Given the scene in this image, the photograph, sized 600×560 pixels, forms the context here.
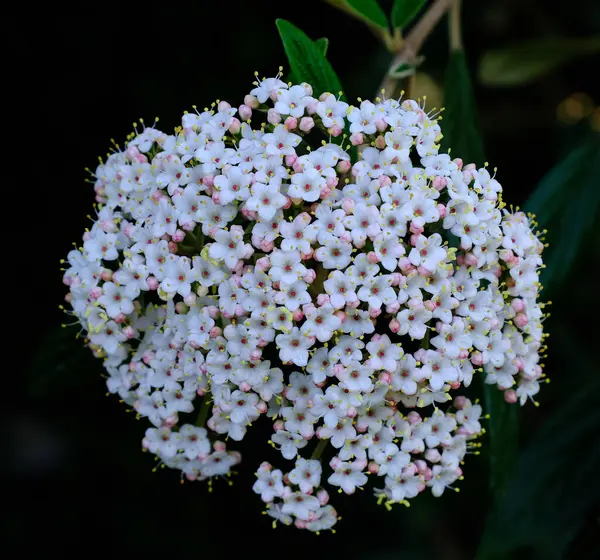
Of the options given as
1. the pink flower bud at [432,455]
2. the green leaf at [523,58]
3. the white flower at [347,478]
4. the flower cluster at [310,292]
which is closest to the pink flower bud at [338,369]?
the flower cluster at [310,292]

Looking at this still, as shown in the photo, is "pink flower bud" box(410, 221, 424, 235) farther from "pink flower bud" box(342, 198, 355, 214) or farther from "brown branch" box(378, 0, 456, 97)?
"brown branch" box(378, 0, 456, 97)

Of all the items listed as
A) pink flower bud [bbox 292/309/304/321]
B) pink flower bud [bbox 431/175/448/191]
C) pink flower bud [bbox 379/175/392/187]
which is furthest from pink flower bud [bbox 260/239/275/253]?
pink flower bud [bbox 431/175/448/191]

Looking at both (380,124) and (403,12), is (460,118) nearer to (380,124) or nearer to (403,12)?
(403,12)

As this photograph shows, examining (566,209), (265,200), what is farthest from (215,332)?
(566,209)

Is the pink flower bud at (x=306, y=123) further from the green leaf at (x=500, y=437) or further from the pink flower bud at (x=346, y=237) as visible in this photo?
the green leaf at (x=500, y=437)

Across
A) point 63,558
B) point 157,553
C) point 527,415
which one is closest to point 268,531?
point 157,553
